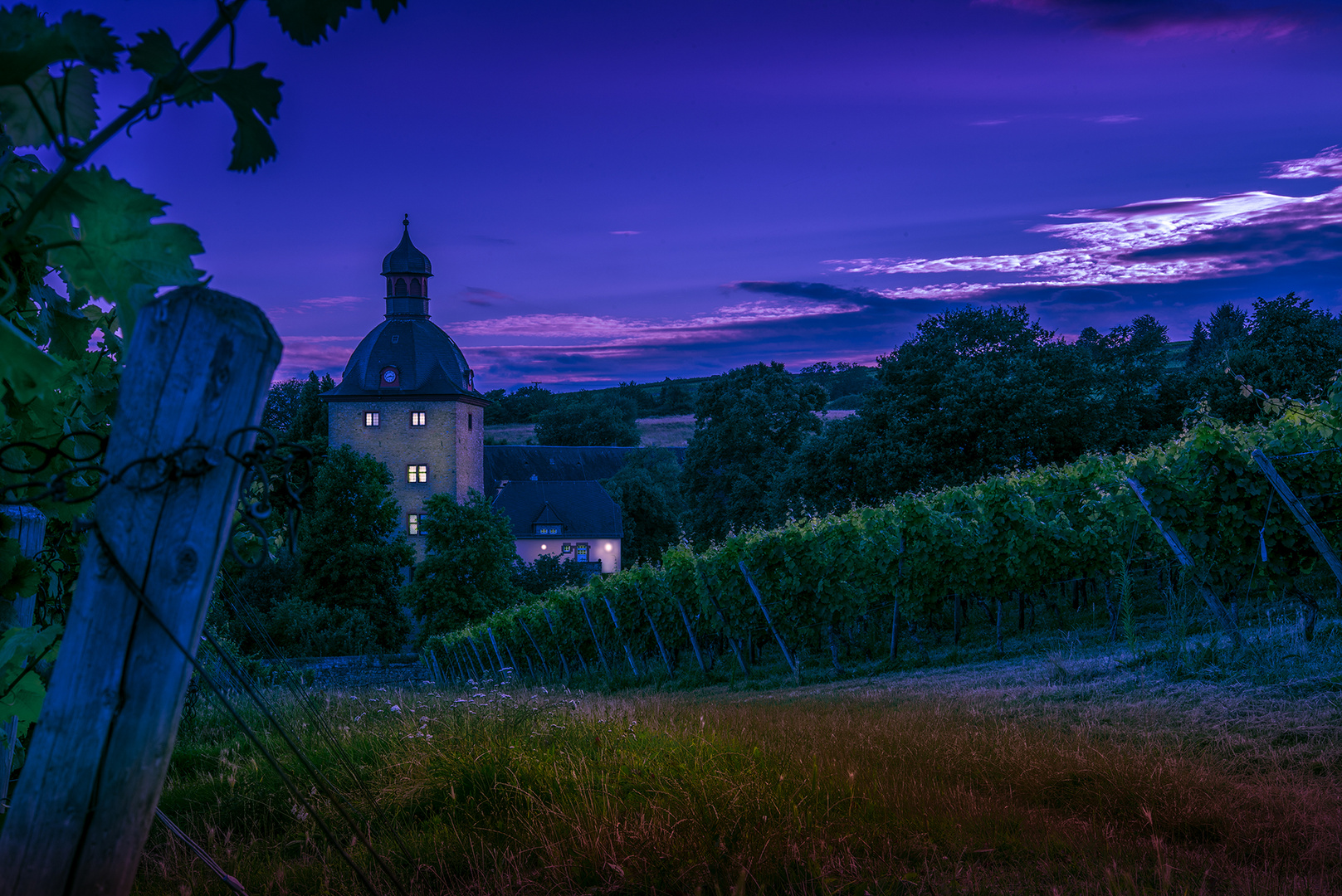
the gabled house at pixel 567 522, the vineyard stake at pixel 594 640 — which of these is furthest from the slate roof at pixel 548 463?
the vineyard stake at pixel 594 640

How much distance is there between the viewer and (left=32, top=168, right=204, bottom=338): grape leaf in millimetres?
1302

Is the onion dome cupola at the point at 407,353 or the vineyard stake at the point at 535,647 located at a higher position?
the onion dome cupola at the point at 407,353

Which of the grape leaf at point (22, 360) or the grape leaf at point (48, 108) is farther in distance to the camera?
the grape leaf at point (48, 108)

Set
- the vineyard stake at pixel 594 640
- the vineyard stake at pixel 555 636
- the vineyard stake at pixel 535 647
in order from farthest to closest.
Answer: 1. the vineyard stake at pixel 535 647
2. the vineyard stake at pixel 555 636
3. the vineyard stake at pixel 594 640

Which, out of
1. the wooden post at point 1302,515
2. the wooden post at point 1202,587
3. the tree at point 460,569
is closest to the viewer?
the wooden post at point 1302,515

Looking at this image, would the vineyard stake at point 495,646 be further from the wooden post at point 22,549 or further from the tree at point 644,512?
the tree at point 644,512

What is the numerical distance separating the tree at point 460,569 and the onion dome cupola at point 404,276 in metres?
17.3

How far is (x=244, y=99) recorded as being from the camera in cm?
130

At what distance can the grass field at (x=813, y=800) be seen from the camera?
10.3 ft

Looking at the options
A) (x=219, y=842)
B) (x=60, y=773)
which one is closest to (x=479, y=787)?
(x=219, y=842)

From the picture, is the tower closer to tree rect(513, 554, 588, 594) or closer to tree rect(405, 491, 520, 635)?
tree rect(513, 554, 588, 594)

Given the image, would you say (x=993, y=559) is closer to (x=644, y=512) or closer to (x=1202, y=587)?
(x=1202, y=587)

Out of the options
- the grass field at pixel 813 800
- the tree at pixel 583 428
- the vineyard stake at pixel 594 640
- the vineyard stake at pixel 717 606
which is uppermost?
the tree at pixel 583 428

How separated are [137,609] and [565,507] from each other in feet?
207
